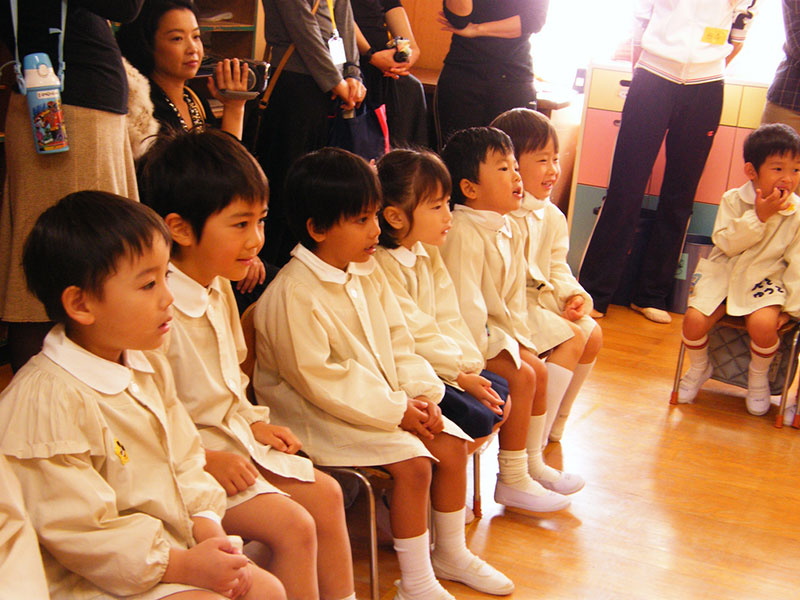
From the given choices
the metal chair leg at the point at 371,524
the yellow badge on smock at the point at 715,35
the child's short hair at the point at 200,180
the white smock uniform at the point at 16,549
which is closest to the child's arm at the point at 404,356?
the metal chair leg at the point at 371,524

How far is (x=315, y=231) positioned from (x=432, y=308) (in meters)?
0.43

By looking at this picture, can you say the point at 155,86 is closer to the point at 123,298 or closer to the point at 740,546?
the point at 123,298

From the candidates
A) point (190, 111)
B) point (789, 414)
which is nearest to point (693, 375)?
point (789, 414)

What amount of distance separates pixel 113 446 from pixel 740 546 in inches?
65.3


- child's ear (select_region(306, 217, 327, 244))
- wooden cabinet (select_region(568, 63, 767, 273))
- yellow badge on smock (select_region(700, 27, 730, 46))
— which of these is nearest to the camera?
child's ear (select_region(306, 217, 327, 244))

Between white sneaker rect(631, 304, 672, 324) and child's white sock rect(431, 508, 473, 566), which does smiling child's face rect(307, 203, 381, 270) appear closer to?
child's white sock rect(431, 508, 473, 566)

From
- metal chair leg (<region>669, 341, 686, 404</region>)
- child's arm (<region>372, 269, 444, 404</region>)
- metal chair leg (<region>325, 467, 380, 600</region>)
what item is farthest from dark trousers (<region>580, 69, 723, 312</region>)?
metal chair leg (<region>325, 467, 380, 600</region>)

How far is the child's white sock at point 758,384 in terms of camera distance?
2893 millimetres

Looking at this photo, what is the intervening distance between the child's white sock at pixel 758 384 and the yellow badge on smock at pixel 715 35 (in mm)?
1445

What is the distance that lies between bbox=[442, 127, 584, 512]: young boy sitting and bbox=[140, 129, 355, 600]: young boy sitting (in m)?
0.76

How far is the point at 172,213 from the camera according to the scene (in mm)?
1465

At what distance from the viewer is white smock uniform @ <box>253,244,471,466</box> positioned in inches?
65.5

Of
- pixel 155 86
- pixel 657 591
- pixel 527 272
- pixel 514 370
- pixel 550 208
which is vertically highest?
pixel 155 86

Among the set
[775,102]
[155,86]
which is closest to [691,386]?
[775,102]
